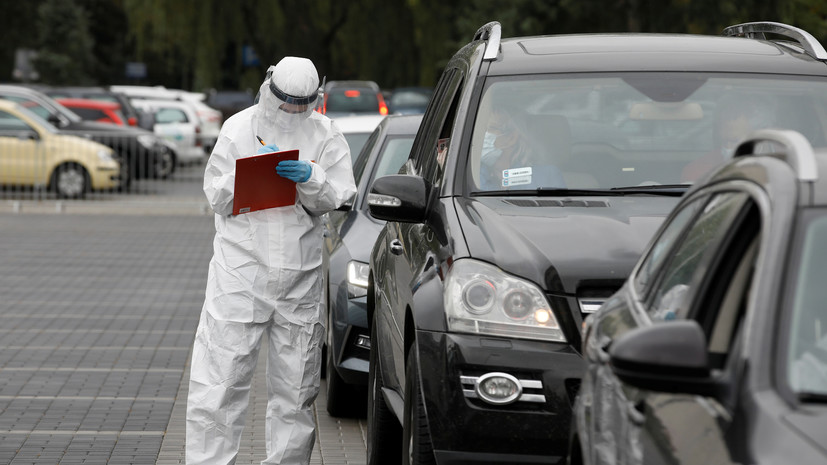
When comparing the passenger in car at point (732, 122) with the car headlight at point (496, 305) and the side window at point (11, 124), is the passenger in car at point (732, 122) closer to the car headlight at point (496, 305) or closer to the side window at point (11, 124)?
the car headlight at point (496, 305)

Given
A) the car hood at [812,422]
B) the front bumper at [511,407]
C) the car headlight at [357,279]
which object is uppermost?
the car hood at [812,422]

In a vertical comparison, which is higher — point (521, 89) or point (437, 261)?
point (521, 89)

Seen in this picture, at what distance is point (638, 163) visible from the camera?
5668mm

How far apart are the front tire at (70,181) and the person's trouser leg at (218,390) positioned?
1887cm

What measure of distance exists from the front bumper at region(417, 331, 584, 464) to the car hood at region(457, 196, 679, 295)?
0.81 feet

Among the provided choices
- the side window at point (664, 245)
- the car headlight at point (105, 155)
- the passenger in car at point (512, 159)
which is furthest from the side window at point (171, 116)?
the side window at point (664, 245)

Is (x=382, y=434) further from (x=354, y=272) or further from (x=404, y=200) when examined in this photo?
(x=354, y=272)

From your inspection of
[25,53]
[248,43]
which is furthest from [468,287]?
[25,53]

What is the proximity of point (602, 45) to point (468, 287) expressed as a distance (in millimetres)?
1892

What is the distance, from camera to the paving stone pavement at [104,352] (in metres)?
7.38

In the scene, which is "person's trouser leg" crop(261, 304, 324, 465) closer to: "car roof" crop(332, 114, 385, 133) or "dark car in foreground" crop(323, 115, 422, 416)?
"dark car in foreground" crop(323, 115, 422, 416)

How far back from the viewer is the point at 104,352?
34.2 ft

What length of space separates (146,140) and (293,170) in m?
20.4

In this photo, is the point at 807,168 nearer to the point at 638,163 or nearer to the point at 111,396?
Answer: the point at 638,163
